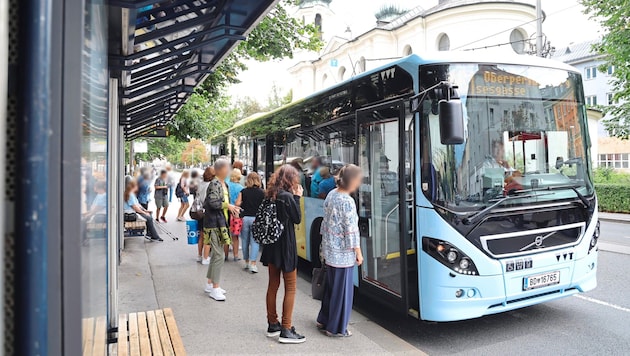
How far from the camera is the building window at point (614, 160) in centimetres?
4234

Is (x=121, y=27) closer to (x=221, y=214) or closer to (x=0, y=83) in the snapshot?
(x=0, y=83)

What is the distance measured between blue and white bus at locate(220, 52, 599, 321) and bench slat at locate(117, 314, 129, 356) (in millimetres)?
2821

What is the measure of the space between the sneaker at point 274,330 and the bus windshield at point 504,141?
215 cm

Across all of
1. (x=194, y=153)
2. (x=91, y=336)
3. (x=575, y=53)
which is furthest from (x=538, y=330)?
(x=575, y=53)

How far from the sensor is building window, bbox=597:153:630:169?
139 ft

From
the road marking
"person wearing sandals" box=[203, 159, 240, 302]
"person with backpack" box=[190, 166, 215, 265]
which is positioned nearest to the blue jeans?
"person with backpack" box=[190, 166, 215, 265]

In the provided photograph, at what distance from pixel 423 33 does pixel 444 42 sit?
2.01 m

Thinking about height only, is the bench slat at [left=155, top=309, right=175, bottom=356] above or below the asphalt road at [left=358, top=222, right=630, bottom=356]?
above

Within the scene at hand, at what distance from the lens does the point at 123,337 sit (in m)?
4.12

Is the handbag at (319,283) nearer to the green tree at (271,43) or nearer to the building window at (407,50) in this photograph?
the green tree at (271,43)

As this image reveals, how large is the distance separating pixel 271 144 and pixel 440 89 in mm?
5891

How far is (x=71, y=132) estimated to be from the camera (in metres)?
0.88

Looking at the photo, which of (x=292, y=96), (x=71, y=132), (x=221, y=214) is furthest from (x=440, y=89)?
(x=292, y=96)

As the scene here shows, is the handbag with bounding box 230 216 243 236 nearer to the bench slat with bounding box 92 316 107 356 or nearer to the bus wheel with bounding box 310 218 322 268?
the bus wheel with bounding box 310 218 322 268
